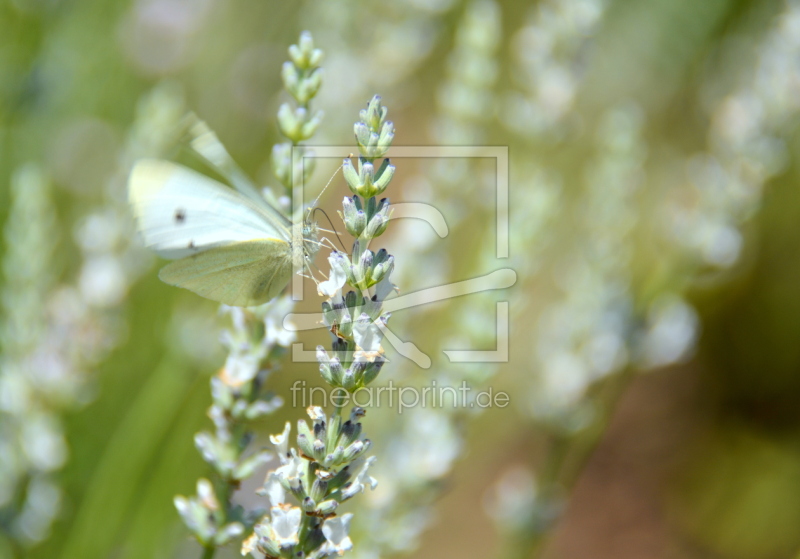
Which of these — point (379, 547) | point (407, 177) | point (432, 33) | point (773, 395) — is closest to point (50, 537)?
point (379, 547)

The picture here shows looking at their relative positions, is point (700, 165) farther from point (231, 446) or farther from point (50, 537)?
point (50, 537)

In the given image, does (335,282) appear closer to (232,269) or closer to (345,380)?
(345,380)

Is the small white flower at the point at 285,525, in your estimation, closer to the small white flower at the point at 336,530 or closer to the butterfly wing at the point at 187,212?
the small white flower at the point at 336,530

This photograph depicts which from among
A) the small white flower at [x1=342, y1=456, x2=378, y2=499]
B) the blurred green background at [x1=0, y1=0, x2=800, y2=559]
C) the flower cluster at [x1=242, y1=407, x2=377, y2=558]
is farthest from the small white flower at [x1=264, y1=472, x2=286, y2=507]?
the blurred green background at [x1=0, y1=0, x2=800, y2=559]

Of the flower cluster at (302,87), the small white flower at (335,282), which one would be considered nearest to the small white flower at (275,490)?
the small white flower at (335,282)

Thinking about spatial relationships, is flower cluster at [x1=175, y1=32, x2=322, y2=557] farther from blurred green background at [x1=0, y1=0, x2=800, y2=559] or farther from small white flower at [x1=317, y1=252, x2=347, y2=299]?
blurred green background at [x1=0, y1=0, x2=800, y2=559]

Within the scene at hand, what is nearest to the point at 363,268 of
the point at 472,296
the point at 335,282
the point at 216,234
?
the point at 335,282
